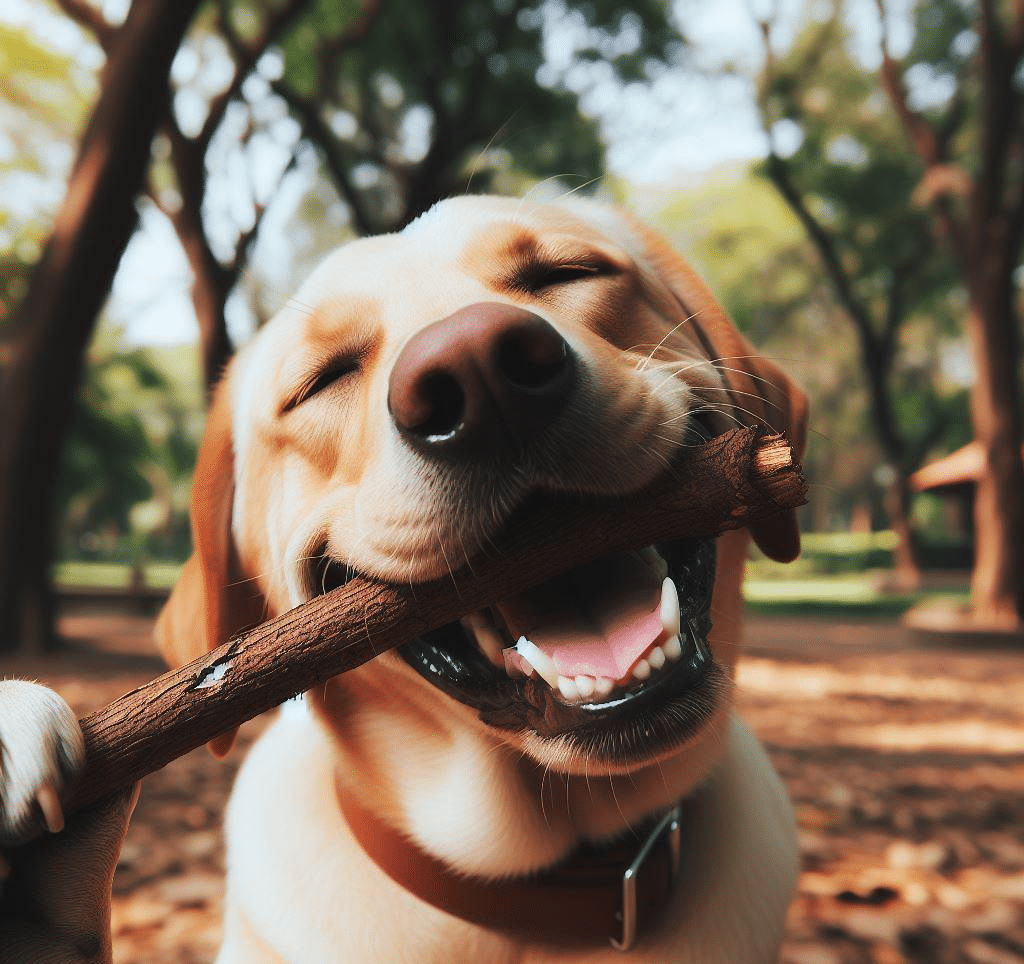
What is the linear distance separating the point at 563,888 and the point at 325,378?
122cm

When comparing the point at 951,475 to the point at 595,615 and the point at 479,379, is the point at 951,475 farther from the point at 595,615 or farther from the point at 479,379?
the point at 479,379

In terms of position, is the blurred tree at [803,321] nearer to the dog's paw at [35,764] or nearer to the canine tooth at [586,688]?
the canine tooth at [586,688]

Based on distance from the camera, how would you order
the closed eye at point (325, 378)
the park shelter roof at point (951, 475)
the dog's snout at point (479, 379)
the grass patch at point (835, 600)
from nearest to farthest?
the dog's snout at point (479, 379) < the closed eye at point (325, 378) < the grass patch at point (835, 600) < the park shelter roof at point (951, 475)

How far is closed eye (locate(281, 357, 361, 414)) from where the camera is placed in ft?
6.69

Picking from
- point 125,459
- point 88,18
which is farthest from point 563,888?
point 125,459

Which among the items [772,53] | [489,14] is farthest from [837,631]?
[489,14]

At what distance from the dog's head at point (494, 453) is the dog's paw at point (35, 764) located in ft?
1.81

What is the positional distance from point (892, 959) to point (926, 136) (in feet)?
39.9

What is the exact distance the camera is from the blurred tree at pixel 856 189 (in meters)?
16.8

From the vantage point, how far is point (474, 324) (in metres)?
1.40

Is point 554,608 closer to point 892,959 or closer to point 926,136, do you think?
point 892,959

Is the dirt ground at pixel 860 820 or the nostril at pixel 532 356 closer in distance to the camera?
the nostril at pixel 532 356

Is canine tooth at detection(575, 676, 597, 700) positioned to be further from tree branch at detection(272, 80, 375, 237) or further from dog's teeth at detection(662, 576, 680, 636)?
tree branch at detection(272, 80, 375, 237)

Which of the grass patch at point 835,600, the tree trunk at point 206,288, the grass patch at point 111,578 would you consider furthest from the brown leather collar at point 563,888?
the grass patch at point 835,600
